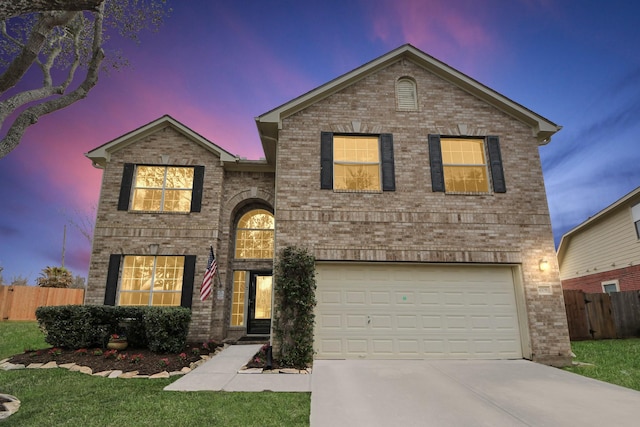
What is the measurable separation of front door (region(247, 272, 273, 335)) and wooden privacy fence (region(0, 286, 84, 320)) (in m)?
13.3

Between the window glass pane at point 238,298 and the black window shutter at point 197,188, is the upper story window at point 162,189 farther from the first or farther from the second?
the window glass pane at point 238,298

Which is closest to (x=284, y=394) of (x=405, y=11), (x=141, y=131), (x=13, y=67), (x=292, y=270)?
(x=292, y=270)

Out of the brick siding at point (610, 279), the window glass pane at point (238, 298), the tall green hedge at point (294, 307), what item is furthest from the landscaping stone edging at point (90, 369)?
the brick siding at point (610, 279)

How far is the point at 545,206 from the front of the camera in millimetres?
8789

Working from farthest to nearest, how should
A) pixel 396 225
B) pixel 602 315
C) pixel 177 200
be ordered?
pixel 602 315 → pixel 177 200 → pixel 396 225

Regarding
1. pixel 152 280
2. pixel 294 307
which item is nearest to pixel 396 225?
pixel 294 307

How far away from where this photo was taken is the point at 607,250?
1628 centimetres

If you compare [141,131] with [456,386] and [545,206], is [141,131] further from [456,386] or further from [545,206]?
[545,206]

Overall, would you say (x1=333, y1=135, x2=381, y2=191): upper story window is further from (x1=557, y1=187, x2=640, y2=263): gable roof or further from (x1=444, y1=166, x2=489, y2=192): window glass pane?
(x1=557, y1=187, x2=640, y2=263): gable roof

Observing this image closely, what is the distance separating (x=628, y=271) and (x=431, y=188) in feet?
41.2

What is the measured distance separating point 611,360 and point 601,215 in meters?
11.0

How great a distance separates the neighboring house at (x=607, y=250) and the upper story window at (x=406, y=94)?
11.2 m

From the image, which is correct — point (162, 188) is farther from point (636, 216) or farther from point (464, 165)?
point (636, 216)

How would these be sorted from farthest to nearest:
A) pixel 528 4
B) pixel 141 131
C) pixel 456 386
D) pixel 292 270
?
pixel 528 4 < pixel 141 131 < pixel 292 270 < pixel 456 386
